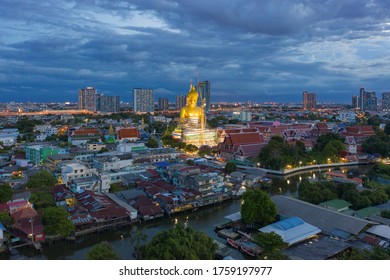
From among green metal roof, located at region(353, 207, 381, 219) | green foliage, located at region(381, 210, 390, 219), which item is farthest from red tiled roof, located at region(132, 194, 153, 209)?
green foliage, located at region(381, 210, 390, 219)

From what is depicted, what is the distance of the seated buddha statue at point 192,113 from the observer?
1691 centimetres

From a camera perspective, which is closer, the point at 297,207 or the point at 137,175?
the point at 297,207

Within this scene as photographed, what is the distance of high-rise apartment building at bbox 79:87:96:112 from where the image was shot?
45750 millimetres

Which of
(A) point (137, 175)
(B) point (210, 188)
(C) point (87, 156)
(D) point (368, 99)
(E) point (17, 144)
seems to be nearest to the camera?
(B) point (210, 188)

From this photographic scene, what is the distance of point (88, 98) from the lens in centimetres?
4612

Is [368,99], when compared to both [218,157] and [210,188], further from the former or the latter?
[210,188]

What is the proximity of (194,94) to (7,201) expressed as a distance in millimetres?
11471

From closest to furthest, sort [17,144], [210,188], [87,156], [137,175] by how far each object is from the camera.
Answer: [210,188], [137,175], [87,156], [17,144]

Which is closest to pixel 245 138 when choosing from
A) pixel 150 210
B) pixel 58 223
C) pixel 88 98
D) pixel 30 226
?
pixel 150 210

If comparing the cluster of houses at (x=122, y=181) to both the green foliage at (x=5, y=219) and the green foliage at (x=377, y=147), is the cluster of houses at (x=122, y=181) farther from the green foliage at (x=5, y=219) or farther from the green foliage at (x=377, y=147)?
the green foliage at (x=377, y=147)

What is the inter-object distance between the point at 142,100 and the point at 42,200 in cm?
3628

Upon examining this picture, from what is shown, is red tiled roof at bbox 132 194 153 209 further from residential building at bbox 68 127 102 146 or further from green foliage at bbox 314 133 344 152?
residential building at bbox 68 127 102 146

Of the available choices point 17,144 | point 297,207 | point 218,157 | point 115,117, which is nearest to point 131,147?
point 218,157

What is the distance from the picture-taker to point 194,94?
57.2 feet
